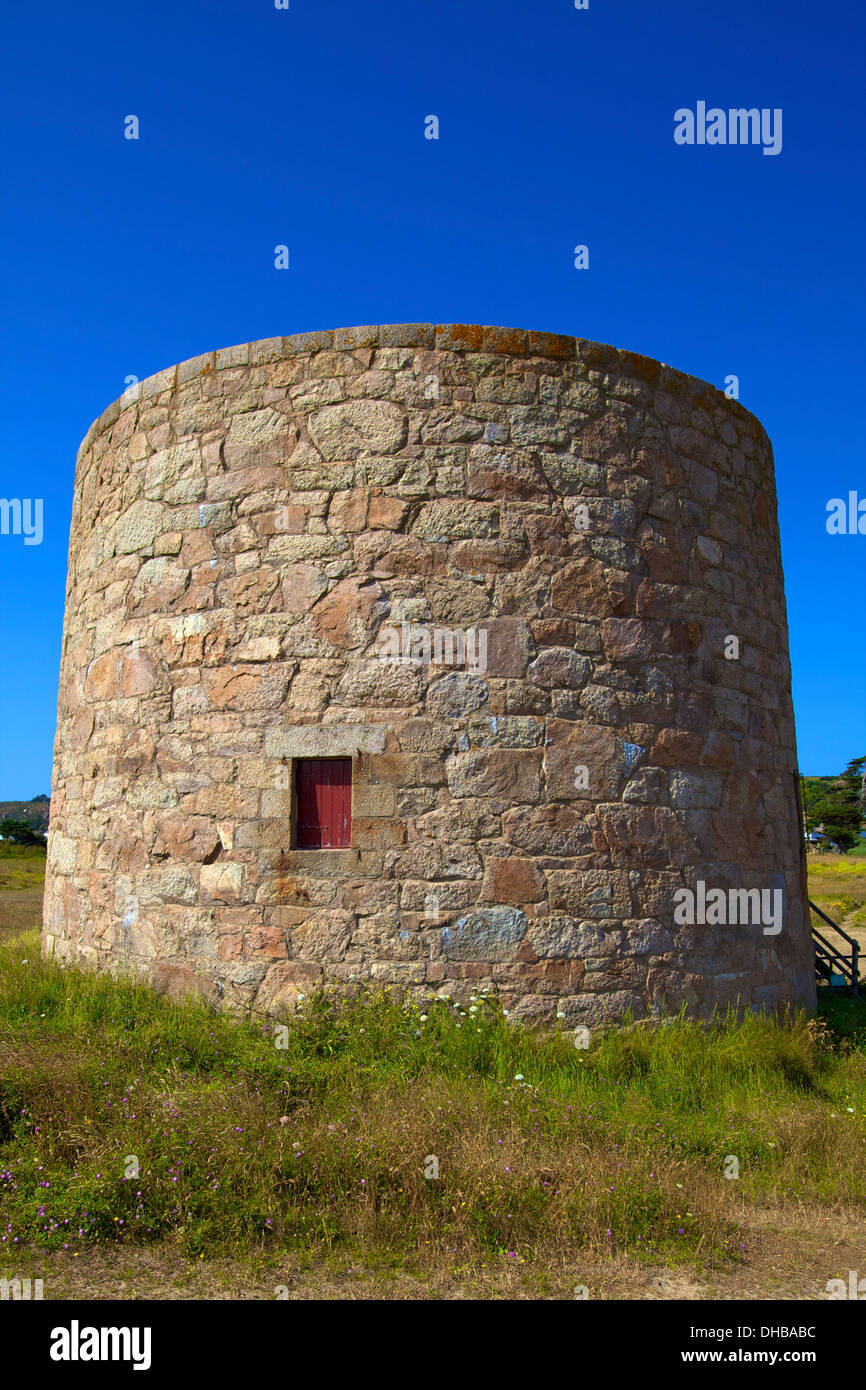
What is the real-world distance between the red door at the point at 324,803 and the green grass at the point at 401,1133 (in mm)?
917

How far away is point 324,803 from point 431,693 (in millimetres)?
902

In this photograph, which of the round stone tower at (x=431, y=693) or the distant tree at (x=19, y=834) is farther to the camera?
the distant tree at (x=19, y=834)

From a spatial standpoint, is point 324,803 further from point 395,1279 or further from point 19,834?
point 19,834

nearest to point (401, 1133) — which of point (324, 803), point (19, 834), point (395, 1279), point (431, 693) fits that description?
point (395, 1279)

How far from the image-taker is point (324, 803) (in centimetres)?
575

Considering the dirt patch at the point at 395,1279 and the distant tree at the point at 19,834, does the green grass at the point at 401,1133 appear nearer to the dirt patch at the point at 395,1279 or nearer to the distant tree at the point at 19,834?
the dirt patch at the point at 395,1279

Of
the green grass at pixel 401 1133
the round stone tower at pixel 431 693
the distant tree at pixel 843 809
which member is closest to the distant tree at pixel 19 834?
the round stone tower at pixel 431 693

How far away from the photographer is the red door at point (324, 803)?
5.71 meters

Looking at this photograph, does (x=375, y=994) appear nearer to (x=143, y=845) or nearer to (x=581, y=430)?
(x=143, y=845)

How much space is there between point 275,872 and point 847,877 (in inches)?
968

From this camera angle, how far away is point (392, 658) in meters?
5.72

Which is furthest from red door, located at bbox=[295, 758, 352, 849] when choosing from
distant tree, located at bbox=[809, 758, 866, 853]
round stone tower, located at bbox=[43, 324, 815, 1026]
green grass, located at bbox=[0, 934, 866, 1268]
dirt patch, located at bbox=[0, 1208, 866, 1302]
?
distant tree, located at bbox=[809, 758, 866, 853]
